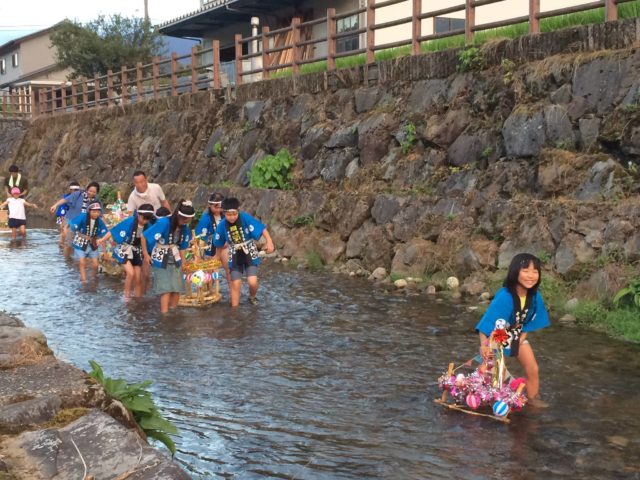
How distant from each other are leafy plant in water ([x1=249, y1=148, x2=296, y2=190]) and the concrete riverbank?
42.0ft

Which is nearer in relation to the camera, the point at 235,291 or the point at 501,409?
the point at 501,409

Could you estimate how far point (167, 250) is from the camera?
35.8 feet

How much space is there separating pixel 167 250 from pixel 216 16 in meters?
21.0

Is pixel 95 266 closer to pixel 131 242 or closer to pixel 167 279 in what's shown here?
pixel 131 242

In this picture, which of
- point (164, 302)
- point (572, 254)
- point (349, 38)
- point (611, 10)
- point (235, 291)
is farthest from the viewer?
point (349, 38)

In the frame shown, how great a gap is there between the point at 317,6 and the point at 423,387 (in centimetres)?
2136

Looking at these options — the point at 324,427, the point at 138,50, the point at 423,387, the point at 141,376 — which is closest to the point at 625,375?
the point at 423,387

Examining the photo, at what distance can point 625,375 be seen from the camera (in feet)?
25.1

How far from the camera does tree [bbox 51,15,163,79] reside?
4162 cm

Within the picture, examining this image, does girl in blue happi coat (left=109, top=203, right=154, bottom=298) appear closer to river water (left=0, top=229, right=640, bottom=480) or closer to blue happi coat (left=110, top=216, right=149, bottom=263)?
blue happi coat (left=110, top=216, right=149, bottom=263)

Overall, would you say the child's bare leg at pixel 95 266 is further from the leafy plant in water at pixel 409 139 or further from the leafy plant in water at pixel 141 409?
the leafy plant in water at pixel 141 409

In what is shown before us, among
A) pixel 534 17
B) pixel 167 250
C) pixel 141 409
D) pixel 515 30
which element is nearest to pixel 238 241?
pixel 167 250

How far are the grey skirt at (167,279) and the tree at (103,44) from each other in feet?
108

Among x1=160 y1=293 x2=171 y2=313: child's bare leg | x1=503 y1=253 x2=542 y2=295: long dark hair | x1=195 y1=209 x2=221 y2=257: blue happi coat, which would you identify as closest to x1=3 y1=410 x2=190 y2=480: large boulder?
x1=503 y1=253 x2=542 y2=295: long dark hair
